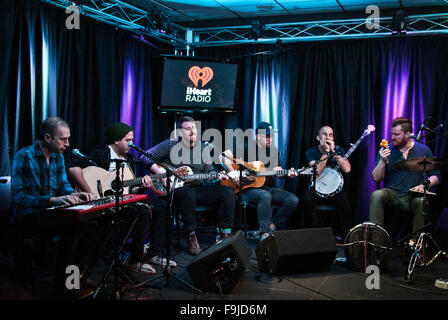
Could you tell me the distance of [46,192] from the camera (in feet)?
12.6

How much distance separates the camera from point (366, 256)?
430 cm

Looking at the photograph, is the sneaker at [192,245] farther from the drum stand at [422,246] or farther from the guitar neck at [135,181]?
the drum stand at [422,246]

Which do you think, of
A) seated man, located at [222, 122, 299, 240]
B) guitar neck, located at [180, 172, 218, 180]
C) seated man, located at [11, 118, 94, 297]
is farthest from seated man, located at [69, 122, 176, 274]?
seated man, located at [222, 122, 299, 240]

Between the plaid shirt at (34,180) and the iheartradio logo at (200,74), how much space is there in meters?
2.86

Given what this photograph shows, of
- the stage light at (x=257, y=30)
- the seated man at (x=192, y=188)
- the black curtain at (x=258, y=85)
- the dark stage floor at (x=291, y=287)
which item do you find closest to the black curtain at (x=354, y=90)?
the black curtain at (x=258, y=85)

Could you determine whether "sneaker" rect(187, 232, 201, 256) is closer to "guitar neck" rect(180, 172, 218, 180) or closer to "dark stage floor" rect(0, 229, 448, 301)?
"dark stage floor" rect(0, 229, 448, 301)

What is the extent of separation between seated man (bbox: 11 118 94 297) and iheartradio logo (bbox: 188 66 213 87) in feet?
9.34

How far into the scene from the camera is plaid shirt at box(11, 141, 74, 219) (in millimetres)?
3607

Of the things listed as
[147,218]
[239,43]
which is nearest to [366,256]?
[147,218]

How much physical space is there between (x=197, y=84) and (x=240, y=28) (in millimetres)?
1061

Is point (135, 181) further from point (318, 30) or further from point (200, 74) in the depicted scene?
point (318, 30)

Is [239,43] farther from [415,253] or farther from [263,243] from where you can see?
[415,253]

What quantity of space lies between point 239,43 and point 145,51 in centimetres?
143

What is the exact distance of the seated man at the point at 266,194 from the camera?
5.63 m
